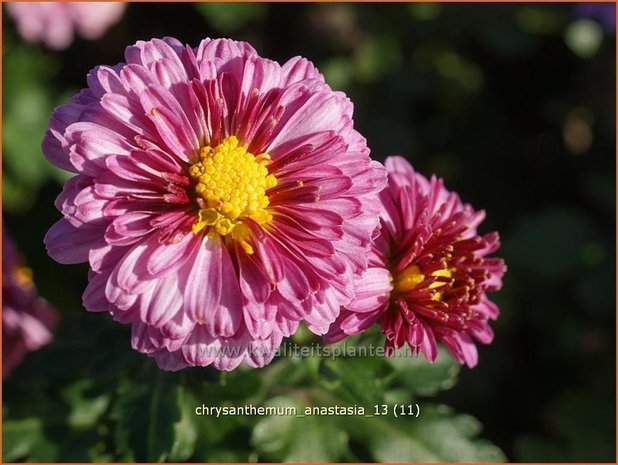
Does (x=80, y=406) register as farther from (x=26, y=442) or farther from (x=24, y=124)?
(x=24, y=124)

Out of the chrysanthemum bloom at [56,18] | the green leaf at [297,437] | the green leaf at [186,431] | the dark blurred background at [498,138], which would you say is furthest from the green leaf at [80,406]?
the chrysanthemum bloom at [56,18]

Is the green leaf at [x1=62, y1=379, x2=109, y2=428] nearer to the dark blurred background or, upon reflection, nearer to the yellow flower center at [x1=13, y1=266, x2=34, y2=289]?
the yellow flower center at [x1=13, y1=266, x2=34, y2=289]

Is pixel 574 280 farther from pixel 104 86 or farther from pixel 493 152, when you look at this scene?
pixel 104 86

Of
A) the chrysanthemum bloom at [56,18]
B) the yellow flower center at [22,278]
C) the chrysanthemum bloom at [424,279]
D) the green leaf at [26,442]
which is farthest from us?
the chrysanthemum bloom at [56,18]

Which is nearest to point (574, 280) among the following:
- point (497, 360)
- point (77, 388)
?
point (497, 360)

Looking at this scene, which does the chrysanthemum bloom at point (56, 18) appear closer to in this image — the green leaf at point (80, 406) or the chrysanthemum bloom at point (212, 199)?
the green leaf at point (80, 406)

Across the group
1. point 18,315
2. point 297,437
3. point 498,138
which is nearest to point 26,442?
point 18,315
